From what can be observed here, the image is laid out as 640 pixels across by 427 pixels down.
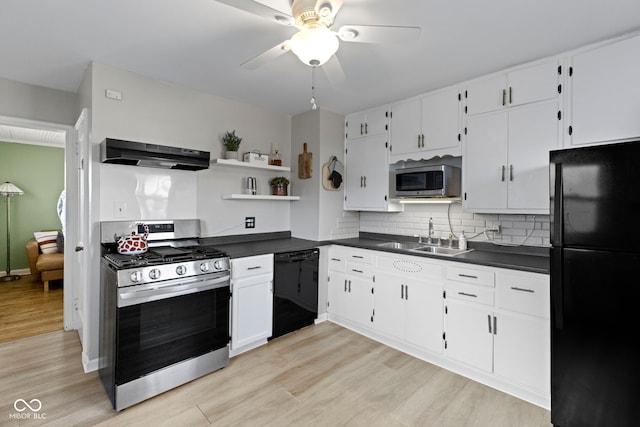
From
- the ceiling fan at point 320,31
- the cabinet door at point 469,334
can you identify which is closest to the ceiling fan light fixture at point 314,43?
the ceiling fan at point 320,31

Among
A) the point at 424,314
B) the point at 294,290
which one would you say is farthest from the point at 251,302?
the point at 424,314

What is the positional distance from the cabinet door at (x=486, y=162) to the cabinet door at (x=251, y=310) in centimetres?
205

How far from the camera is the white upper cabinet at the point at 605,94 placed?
2.07 m

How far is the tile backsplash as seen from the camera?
2.74m

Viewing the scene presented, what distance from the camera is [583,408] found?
5.75 feet

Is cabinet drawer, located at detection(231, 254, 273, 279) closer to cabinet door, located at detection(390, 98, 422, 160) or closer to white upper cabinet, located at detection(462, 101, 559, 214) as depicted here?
cabinet door, located at detection(390, 98, 422, 160)

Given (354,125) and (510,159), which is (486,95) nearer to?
(510,159)

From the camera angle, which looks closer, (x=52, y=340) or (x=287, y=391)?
(x=287, y=391)

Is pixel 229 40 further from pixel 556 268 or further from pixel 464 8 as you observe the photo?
pixel 556 268

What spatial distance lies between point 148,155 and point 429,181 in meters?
2.52

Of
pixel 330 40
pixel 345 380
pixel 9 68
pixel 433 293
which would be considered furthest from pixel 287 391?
pixel 9 68

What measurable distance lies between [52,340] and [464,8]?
4395 millimetres

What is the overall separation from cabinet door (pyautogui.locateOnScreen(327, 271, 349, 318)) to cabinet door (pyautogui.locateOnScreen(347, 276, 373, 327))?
2.4 inches

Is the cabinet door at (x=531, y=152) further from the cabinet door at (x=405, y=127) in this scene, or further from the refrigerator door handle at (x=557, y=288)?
the cabinet door at (x=405, y=127)
